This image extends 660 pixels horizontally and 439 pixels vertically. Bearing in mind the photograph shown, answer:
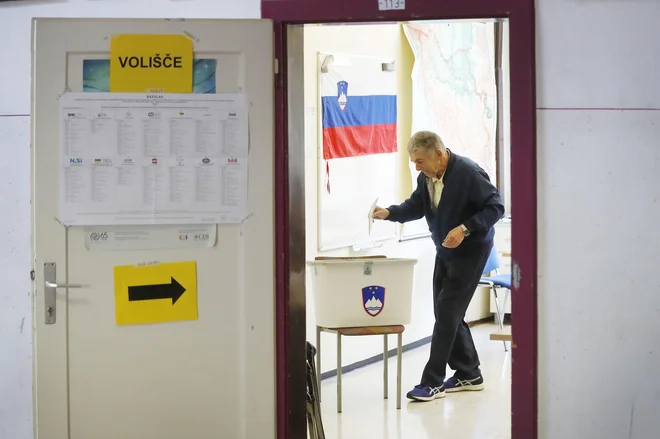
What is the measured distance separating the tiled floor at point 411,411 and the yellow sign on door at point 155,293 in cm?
134

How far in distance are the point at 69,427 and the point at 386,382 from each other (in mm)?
2094

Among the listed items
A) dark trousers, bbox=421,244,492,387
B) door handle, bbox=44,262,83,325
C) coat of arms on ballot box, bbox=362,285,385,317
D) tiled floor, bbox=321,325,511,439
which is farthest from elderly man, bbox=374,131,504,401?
→ door handle, bbox=44,262,83,325

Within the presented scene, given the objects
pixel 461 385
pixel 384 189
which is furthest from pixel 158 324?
pixel 384 189

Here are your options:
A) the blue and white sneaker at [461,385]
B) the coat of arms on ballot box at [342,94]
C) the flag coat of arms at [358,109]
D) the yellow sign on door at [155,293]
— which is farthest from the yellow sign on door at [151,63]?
the blue and white sneaker at [461,385]

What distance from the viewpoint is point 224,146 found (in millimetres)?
3238

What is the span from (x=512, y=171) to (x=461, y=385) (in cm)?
208

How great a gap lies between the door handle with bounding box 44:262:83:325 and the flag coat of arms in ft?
7.53

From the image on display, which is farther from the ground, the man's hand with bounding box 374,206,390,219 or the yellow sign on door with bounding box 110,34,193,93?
the yellow sign on door with bounding box 110,34,193,93

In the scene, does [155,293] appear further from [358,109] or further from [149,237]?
[358,109]

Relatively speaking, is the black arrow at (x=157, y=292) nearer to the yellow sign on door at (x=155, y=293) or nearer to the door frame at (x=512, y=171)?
the yellow sign on door at (x=155, y=293)

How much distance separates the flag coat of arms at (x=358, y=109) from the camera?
17.0 feet

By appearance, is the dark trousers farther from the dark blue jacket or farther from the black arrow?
the black arrow

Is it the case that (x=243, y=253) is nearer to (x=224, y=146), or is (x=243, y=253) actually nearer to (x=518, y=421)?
(x=224, y=146)

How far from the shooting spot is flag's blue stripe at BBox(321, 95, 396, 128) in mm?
5164
